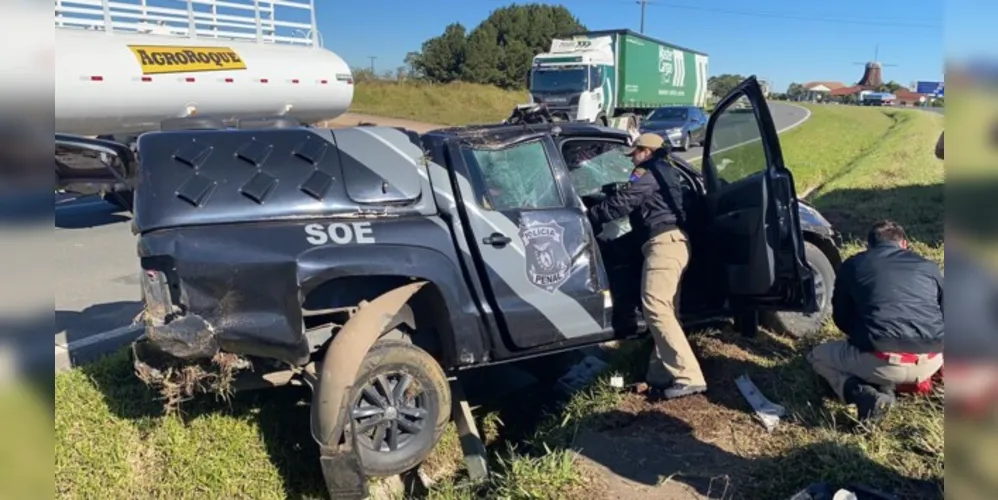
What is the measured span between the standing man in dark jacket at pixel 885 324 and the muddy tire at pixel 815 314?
3.99 ft

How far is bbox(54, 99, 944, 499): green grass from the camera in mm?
3830

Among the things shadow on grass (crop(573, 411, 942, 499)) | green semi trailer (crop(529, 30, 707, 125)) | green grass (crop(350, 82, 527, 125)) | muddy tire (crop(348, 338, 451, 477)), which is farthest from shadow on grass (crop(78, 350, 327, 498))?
green grass (crop(350, 82, 527, 125))

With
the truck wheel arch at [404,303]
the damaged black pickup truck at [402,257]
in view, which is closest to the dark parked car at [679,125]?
the damaged black pickup truck at [402,257]

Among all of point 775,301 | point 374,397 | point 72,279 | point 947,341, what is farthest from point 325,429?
point 72,279

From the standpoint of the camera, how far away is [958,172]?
3.98 ft

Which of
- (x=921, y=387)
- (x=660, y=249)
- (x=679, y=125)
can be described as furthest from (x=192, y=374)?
(x=679, y=125)

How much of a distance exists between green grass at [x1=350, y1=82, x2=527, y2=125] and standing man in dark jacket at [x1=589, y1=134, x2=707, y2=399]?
33.8 meters

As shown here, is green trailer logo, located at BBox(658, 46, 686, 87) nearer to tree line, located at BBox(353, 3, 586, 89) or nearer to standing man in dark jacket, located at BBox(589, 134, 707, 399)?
tree line, located at BBox(353, 3, 586, 89)

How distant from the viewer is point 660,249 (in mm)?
4941

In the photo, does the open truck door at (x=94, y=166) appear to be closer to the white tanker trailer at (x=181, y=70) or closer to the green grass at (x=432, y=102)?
the white tanker trailer at (x=181, y=70)

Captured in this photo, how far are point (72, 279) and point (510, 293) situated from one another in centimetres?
539

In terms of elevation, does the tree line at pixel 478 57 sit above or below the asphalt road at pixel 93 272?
above

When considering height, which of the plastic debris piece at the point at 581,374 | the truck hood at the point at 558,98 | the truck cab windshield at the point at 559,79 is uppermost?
the truck cab windshield at the point at 559,79

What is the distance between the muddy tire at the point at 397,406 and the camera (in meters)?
4.12
